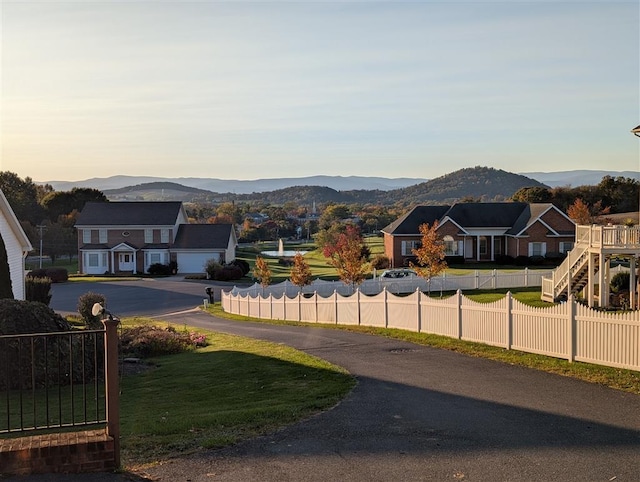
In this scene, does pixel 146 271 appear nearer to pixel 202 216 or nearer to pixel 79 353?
pixel 79 353

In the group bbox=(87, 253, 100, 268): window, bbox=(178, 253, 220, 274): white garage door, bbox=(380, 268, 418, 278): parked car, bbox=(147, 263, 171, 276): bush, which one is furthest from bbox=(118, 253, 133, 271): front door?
bbox=(380, 268, 418, 278): parked car

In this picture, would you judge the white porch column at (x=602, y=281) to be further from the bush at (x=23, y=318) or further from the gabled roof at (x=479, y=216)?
the gabled roof at (x=479, y=216)

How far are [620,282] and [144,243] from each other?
4908 centimetres

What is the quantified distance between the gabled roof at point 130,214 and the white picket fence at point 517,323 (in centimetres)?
5031

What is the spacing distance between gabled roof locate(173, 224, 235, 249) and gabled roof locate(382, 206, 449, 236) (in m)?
16.9

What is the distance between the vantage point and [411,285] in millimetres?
40156

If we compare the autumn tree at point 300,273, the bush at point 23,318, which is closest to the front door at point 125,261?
the autumn tree at point 300,273

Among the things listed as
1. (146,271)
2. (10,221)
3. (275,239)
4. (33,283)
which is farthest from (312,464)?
(275,239)

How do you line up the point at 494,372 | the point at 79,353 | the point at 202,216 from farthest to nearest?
the point at 202,216
the point at 79,353
the point at 494,372

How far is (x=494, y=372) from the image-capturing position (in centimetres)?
1450

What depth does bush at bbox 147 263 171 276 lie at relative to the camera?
6919 cm

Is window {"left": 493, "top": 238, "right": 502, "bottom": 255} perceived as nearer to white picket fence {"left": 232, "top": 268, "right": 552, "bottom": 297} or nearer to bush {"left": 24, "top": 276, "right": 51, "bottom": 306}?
white picket fence {"left": 232, "top": 268, "right": 552, "bottom": 297}

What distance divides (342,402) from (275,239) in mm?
135598

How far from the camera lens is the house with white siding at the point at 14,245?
28.3 m
